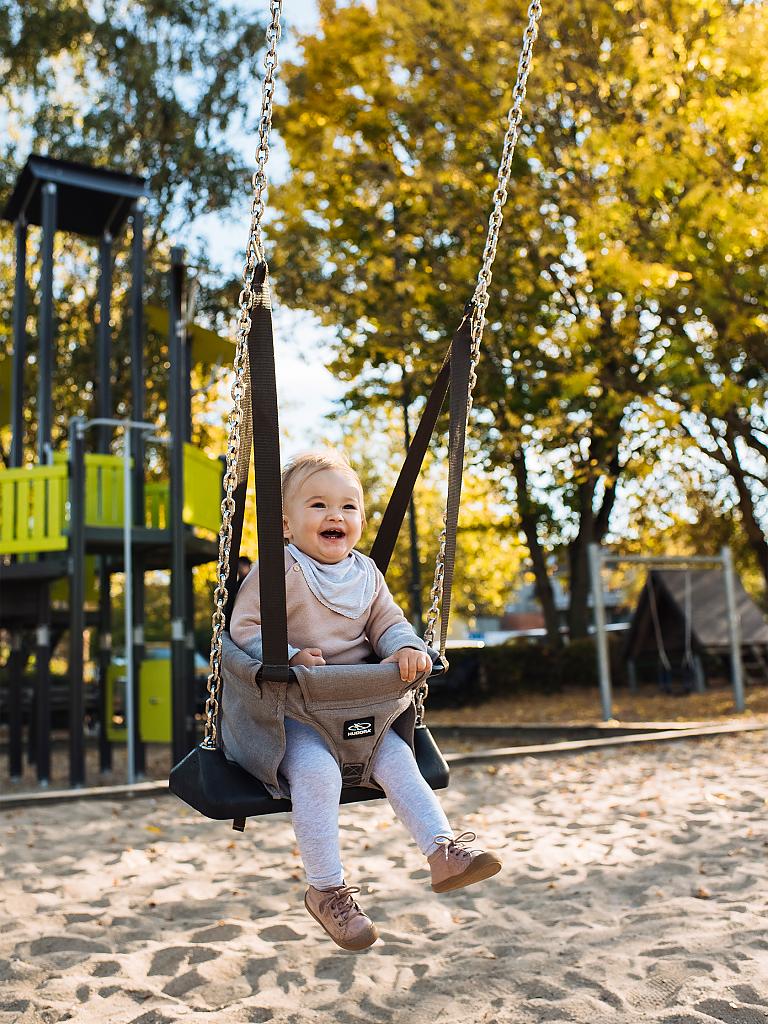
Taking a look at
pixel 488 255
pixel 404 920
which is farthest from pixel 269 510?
pixel 404 920

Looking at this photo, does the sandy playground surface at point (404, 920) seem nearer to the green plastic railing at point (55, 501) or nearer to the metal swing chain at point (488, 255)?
the metal swing chain at point (488, 255)

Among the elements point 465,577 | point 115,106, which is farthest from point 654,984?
point 465,577

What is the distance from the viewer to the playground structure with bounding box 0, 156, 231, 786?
8.91 m

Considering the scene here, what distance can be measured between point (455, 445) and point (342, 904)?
4.08ft

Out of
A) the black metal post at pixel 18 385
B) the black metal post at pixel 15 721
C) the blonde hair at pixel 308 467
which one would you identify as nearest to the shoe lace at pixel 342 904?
the blonde hair at pixel 308 467

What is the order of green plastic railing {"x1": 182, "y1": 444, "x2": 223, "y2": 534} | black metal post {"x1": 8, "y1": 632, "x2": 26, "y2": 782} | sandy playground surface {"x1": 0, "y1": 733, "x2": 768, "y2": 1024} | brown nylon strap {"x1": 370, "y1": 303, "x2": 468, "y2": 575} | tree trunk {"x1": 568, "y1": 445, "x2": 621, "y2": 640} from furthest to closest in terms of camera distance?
tree trunk {"x1": 568, "y1": 445, "x2": 621, "y2": 640}, black metal post {"x1": 8, "y1": 632, "x2": 26, "y2": 782}, green plastic railing {"x1": 182, "y1": 444, "x2": 223, "y2": 534}, sandy playground surface {"x1": 0, "y1": 733, "x2": 768, "y2": 1024}, brown nylon strap {"x1": 370, "y1": 303, "x2": 468, "y2": 575}

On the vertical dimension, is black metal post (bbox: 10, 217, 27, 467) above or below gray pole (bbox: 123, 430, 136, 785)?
above

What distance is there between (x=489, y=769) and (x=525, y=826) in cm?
242

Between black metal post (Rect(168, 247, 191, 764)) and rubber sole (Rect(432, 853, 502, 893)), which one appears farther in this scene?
black metal post (Rect(168, 247, 191, 764))

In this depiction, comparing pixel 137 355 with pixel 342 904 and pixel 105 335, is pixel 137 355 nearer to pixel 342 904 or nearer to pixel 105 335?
pixel 105 335

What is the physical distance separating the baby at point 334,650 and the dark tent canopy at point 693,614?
40.3ft

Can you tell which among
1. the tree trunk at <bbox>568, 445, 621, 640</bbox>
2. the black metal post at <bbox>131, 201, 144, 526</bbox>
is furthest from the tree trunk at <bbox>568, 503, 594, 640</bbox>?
the black metal post at <bbox>131, 201, 144, 526</bbox>

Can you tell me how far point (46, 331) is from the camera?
1012 centimetres

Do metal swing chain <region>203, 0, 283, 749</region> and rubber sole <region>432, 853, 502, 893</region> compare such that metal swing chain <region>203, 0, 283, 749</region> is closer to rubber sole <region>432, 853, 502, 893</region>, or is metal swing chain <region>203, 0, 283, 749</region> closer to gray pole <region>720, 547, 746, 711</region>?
rubber sole <region>432, 853, 502, 893</region>
